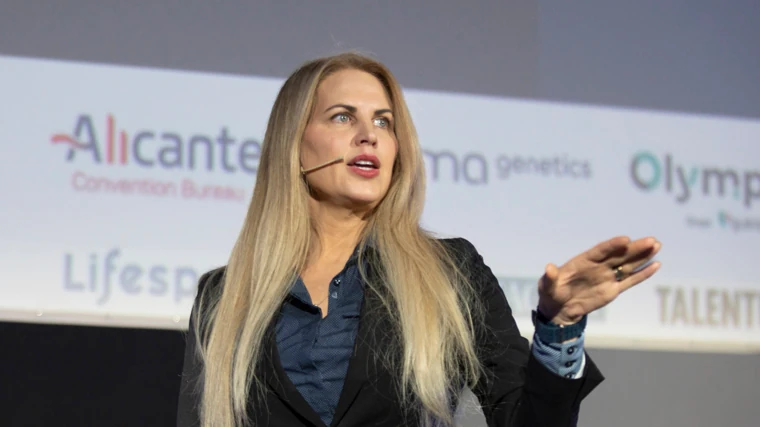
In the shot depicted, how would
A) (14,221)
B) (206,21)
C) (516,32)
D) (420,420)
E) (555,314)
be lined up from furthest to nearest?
(516,32)
(206,21)
(14,221)
(420,420)
(555,314)

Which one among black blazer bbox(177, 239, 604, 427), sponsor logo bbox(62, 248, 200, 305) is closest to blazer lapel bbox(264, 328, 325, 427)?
black blazer bbox(177, 239, 604, 427)

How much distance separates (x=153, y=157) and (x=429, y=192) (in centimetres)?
88

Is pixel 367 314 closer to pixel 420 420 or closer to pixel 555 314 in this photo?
pixel 420 420

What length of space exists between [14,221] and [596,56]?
2.00m

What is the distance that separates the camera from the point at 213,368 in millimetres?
1888

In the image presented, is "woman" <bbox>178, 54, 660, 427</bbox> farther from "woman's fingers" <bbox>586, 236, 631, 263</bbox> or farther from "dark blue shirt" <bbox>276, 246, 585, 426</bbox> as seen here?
"woman's fingers" <bbox>586, 236, 631, 263</bbox>

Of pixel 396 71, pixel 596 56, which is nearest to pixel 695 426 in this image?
pixel 596 56

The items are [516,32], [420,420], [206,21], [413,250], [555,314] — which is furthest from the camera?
[516,32]

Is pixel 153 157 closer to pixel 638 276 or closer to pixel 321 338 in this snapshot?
pixel 321 338

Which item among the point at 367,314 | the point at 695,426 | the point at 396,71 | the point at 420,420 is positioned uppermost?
the point at 396,71

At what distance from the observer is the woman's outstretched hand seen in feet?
4.17

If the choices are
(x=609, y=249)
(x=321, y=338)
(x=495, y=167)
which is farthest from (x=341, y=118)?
(x=495, y=167)

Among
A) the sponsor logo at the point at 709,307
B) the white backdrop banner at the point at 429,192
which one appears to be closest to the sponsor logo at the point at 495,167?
the white backdrop banner at the point at 429,192

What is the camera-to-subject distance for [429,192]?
3137 mm
